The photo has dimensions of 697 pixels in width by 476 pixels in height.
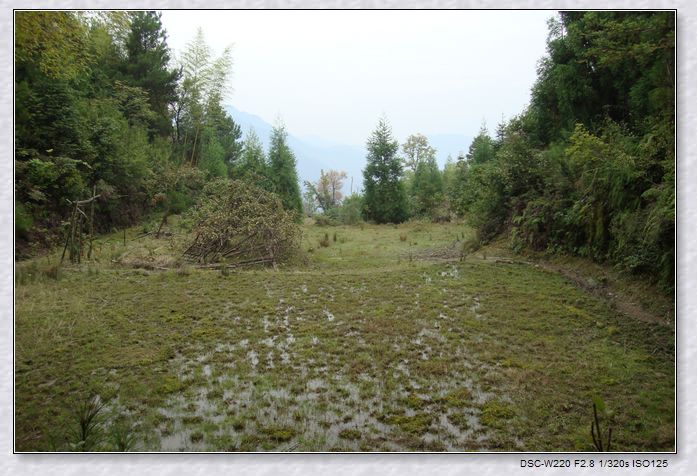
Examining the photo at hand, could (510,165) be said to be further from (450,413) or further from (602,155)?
(450,413)

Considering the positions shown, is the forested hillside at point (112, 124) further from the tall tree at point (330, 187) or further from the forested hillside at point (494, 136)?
the tall tree at point (330, 187)

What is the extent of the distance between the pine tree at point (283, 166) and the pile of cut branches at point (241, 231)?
9749 millimetres

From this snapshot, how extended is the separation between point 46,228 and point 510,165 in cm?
863

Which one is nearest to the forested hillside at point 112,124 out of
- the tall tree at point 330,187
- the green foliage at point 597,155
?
the green foliage at point 597,155

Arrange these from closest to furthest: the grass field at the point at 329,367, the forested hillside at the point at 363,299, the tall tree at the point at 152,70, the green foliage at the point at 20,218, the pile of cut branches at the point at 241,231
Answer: the grass field at the point at 329,367, the forested hillside at the point at 363,299, the green foliage at the point at 20,218, the pile of cut branches at the point at 241,231, the tall tree at the point at 152,70

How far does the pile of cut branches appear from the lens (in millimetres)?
8648

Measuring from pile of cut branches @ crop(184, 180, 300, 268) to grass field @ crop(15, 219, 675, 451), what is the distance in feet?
7.13

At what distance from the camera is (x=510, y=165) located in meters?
9.31

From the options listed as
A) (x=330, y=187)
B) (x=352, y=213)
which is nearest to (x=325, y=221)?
(x=352, y=213)

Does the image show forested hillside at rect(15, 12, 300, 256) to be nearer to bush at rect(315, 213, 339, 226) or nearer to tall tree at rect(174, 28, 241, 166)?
tall tree at rect(174, 28, 241, 166)

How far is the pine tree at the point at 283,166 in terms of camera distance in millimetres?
19594

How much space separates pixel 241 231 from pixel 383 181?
13.6 metres

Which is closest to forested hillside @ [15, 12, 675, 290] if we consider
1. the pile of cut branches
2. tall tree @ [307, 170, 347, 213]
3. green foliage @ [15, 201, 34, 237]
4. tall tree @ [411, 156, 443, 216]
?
green foliage @ [15, 201, 34, 237]

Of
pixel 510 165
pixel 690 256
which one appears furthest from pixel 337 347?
pixel 510 165
